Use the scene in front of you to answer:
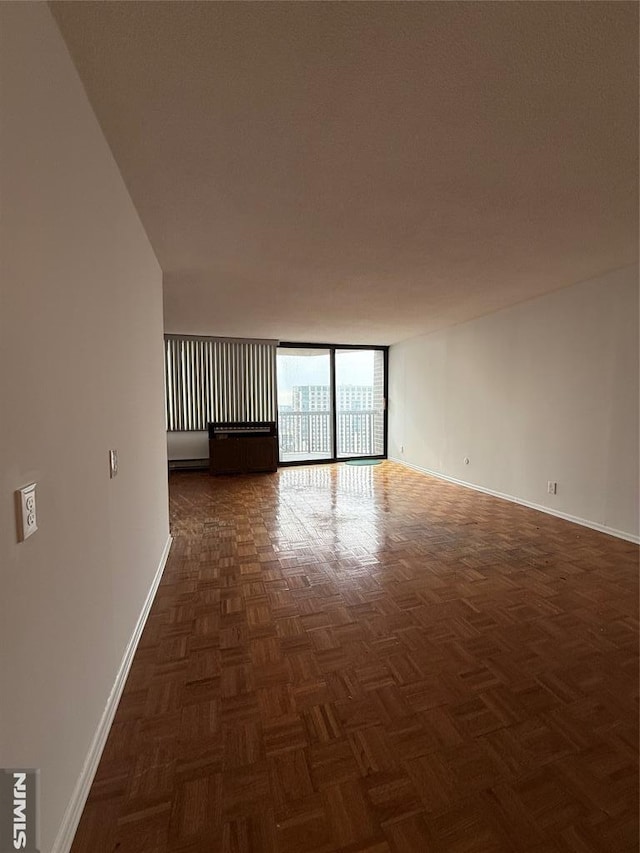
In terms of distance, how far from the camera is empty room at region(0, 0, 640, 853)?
3.27 feet

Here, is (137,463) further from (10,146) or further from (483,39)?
(483,39)

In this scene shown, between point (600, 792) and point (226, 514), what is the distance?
11.4 ft

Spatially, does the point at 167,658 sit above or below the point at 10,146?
below

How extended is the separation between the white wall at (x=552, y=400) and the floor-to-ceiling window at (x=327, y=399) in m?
1.85

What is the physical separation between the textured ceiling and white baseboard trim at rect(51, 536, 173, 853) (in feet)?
7.32

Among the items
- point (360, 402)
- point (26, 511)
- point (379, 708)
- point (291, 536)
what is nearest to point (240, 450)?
point (360, 402)

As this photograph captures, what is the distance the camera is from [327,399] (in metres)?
7.34

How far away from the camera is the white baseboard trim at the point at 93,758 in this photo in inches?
39.3

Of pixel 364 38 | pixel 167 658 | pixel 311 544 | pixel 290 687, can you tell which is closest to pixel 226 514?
pixel 311 544

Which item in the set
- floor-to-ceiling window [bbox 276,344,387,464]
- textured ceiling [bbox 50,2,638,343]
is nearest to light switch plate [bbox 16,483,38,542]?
textured ceiling [bbox 50,2,638,343]

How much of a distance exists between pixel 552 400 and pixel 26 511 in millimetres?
4355

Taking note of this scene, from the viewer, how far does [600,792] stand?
3.76ft

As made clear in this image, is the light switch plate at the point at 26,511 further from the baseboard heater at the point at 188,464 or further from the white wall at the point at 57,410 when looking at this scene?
the baseboard heater at the point at 188,464

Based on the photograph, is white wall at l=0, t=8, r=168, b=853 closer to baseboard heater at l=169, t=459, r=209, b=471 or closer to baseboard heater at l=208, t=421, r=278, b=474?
baseboard heater at l=208, t=421, r=278, b=474
